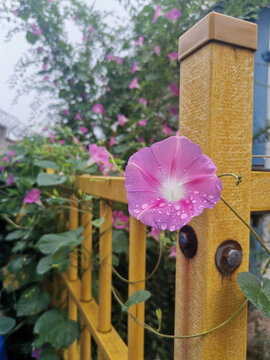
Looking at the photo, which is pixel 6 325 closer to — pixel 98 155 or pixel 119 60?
pixel 98 155

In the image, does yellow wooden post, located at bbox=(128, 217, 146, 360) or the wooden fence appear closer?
the wooden fence

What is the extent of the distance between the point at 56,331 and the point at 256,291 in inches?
32.3

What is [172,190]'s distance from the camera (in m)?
0.26

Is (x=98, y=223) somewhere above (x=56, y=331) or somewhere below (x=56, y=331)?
above

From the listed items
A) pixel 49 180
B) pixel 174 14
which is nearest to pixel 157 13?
pixel 174 14

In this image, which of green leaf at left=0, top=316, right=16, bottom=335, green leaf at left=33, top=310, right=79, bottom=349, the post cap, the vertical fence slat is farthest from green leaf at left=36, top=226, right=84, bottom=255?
green leaf at left=0, top=316, right=16, bottom=335

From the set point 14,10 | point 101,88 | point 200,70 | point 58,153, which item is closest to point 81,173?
point 58,153

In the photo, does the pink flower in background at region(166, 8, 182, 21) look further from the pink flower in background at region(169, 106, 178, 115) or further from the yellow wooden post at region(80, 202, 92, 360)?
the yellow wooden post at region(80, 202, 92, 360)

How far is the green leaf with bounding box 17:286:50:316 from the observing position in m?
1.12

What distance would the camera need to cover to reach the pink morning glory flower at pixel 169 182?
253 mm

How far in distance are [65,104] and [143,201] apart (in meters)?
1.95

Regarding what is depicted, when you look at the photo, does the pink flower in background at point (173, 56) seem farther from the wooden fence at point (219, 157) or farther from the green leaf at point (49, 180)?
the wooden fence at point (219, 157)

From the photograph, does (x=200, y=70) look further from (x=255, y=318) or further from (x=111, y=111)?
(x=111, y=111)

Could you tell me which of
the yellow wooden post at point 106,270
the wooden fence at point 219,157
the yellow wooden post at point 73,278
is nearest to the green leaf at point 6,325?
the yellow wooden post at point 73,278
